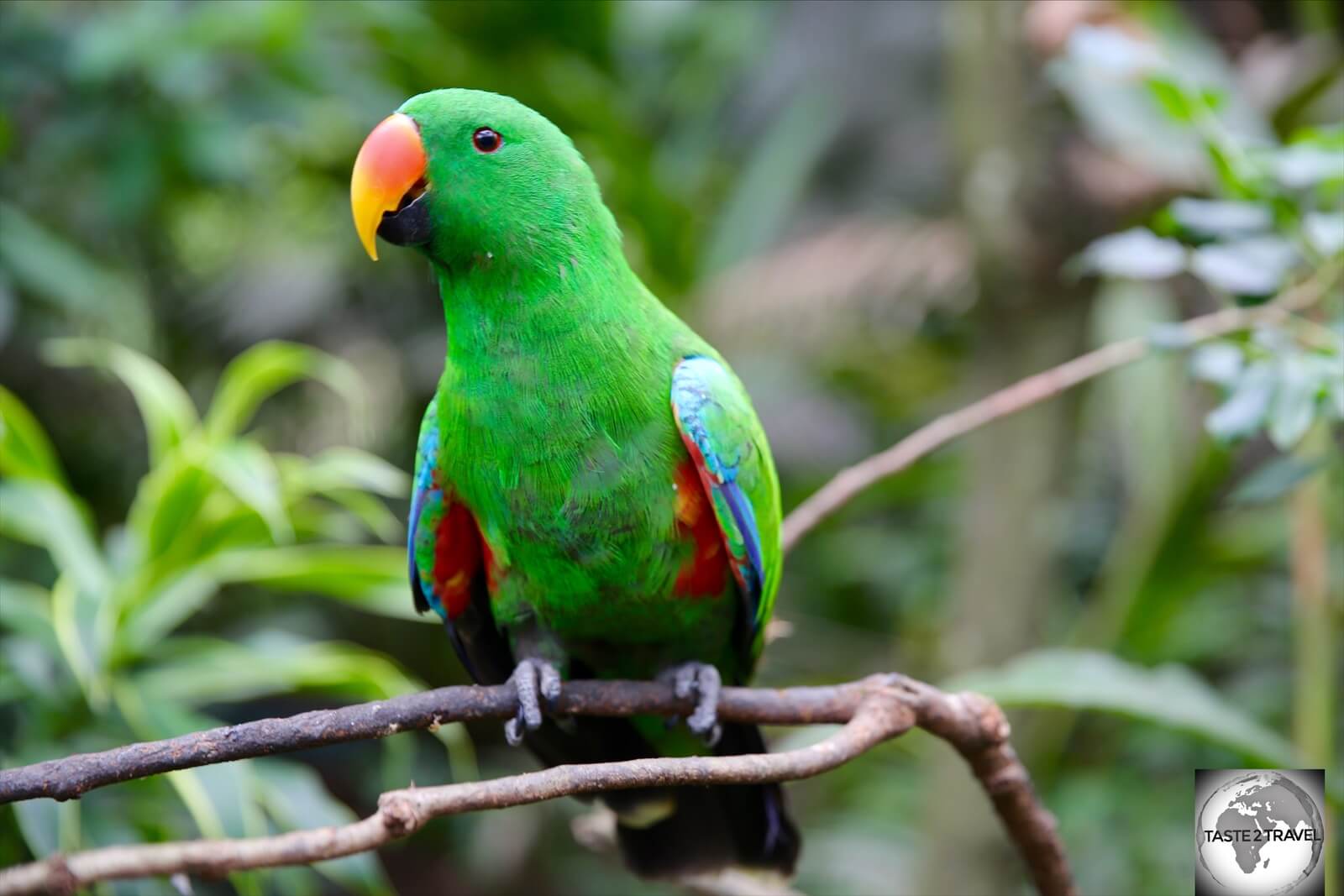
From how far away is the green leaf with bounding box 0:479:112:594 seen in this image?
2256 millimetres

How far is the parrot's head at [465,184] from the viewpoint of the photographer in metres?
1.63

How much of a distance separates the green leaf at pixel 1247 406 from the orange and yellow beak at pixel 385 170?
1268 mm

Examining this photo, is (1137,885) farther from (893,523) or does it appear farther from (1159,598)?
(893,523)

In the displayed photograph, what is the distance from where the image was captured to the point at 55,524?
2277mm

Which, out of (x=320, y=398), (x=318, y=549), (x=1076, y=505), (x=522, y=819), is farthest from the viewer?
(x=1076, y=505)

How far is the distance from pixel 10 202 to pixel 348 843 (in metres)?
2.87

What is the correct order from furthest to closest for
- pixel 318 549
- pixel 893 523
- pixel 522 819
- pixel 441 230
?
pixel 893 523 → pixel 522 819 → pixel 318 549 → pixel 441 230

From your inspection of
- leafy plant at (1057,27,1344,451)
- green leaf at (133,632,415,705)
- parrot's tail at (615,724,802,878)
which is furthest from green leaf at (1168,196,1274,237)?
green leaf at (133,632,415,705)

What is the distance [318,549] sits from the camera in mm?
2914

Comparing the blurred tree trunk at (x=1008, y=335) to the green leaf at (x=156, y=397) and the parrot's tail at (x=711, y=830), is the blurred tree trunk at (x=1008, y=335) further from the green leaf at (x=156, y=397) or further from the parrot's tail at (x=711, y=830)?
the green leaf at (x=156, y=397)

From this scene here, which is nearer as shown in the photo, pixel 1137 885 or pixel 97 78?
pixel 97 78

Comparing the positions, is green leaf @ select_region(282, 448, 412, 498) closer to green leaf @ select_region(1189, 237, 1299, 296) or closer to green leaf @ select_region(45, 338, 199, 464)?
green leaf @ select_region(45, 338, 199, 464)

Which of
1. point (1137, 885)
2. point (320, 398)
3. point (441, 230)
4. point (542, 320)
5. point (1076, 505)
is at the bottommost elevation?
point (1137, 885)

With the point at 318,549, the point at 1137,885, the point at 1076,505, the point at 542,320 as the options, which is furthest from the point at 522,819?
the point at 542,320
